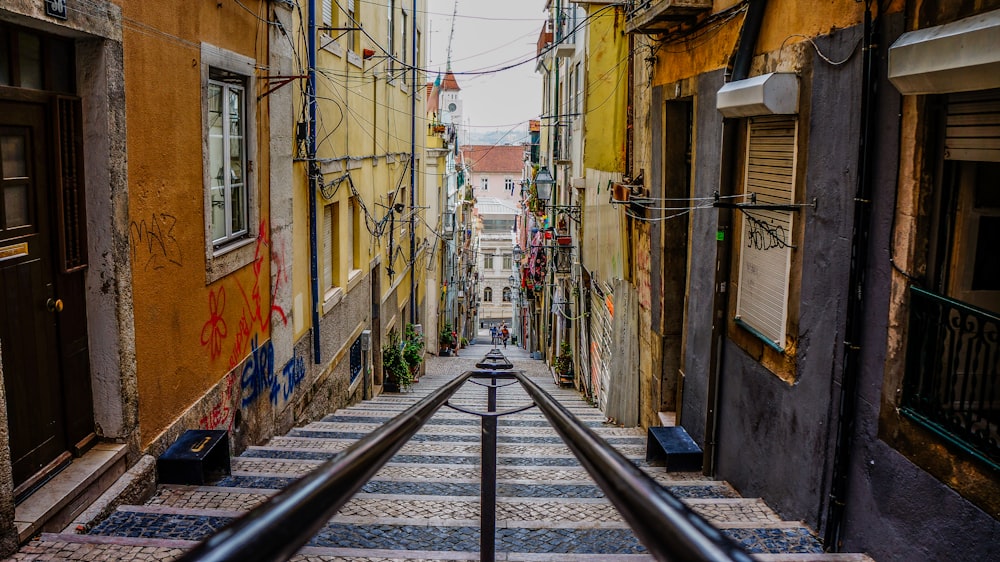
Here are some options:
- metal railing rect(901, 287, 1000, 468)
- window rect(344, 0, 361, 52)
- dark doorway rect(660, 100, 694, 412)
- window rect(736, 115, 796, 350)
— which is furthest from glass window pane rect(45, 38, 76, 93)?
window rect(344, 0, 361, 52)

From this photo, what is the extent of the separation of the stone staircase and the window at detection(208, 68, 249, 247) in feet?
6.83

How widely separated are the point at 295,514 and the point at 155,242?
4.46 metres

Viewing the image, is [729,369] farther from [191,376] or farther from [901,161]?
[191,376]

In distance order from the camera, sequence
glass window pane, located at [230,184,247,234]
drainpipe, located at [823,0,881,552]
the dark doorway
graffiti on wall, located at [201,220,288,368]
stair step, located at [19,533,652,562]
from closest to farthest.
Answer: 1. stair step, located at [19,533,652,562]
2. drainpipe, located at [823,0,881,552]
3. graffiti on wall, located at [201,220,288,368]
4. glass window pane, located at [230,184,247,234]
5. the dark doorway

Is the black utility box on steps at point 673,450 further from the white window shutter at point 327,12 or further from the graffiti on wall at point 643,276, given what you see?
the white window shutter at point 327,12

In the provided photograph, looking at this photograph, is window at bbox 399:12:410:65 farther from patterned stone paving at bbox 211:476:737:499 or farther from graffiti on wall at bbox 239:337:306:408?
patterned stone paving at bbox 211:476:737:499

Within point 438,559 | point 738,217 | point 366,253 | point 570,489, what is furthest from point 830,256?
point 366,253

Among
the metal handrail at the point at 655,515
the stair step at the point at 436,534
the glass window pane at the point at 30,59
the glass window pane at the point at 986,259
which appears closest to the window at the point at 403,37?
the glass window pane at the point at 30,59

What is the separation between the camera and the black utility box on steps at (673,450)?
6703mm

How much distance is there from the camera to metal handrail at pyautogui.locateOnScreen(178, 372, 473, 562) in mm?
1076

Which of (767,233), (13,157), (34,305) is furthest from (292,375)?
(767,233)

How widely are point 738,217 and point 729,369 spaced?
1.32 m

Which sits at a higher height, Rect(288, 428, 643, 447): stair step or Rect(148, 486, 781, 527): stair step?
Rect(148, 486, 781, 527): stair step

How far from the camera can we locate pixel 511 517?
4789 mm
